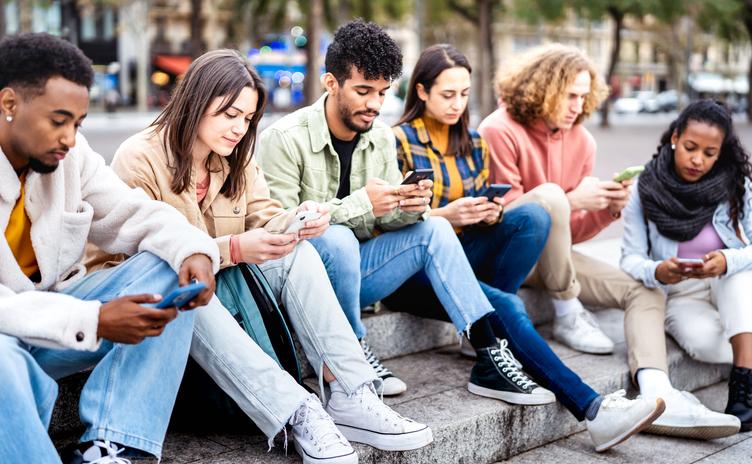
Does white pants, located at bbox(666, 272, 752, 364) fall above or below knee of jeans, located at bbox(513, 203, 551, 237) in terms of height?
below

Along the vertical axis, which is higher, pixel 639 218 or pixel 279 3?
pixel 279 3

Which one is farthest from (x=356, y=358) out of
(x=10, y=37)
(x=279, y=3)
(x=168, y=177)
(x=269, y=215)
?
(x=279, y=3)

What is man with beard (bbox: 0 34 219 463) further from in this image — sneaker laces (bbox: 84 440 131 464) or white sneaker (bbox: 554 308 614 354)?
white sneaker (bbox: 554 308 614 354)

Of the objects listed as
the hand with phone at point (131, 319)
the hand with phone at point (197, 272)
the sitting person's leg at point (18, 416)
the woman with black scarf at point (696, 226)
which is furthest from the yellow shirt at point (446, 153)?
the sitting person's leg at point (18, 416)

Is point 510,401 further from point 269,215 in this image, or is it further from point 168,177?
point 168,177

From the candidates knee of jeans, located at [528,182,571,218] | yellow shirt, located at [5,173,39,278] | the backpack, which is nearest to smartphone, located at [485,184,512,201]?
knee of jeans, located at [528,182,571,218]

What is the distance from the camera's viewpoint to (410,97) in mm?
4402

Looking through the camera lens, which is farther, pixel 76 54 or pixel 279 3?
pixel 279 3

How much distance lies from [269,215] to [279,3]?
31.7m

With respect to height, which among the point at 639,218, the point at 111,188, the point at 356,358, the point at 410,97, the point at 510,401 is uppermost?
the point at 410,97

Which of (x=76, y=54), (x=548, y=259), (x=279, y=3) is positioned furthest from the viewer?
(x=279, y=3)

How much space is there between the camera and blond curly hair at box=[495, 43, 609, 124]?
4.59 m

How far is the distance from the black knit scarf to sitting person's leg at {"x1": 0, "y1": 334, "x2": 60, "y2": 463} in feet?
10.3

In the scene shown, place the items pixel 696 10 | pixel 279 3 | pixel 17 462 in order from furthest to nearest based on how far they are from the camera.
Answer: pixel 279 3, pixel 696 10, pixel 17 462
